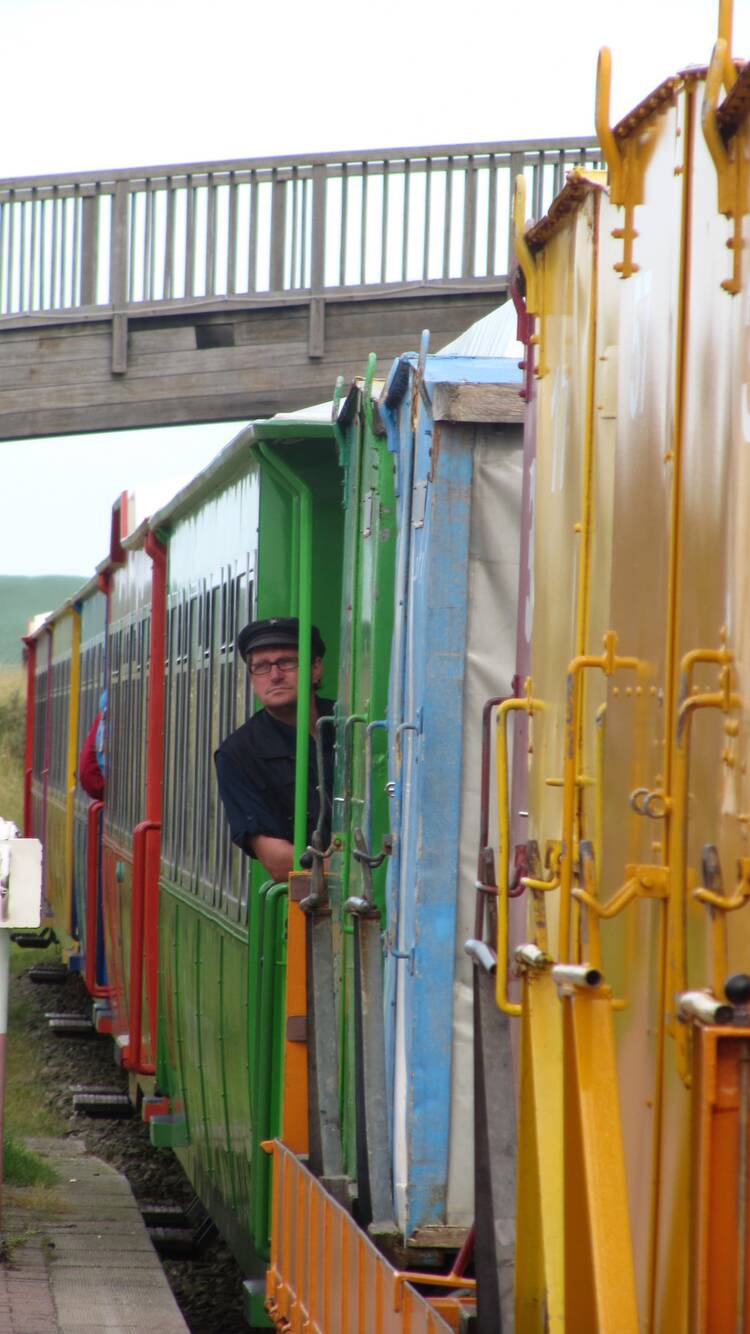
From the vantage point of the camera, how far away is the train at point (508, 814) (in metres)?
2.71

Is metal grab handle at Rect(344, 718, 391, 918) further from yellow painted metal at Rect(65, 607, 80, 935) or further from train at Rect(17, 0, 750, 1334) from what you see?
yellow painted metal at Rect(65, 607, 80, 935)

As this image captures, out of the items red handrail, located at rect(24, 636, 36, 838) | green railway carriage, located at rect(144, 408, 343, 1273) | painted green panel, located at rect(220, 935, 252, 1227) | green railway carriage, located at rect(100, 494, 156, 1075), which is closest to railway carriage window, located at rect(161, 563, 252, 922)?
green railway carriage, located at rect(144, 408, 343, 1273)

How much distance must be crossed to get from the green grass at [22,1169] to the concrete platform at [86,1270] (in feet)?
0.34

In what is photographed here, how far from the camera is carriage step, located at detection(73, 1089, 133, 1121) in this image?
13312 mm

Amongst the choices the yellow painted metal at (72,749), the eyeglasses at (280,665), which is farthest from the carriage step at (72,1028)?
the eyeglasses at (280,665)

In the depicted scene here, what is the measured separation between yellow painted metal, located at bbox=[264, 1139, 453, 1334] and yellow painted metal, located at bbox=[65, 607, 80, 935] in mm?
12672

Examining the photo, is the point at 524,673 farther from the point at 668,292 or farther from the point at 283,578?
the point at 283,578

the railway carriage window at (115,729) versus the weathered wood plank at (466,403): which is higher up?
the weathered wood plank at (466,403)

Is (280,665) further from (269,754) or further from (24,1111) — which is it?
(24,1111)

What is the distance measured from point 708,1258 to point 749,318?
1147 mm

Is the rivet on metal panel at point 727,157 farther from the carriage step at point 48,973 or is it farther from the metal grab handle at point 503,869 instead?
the carriage step at point 48,973

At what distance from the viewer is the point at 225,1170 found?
8008 mm

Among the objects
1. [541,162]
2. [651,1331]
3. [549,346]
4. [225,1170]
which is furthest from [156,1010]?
[651,1331]

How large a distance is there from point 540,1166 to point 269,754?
3743 mm
